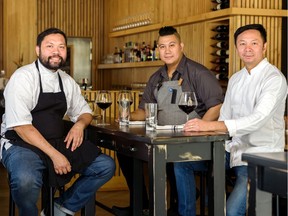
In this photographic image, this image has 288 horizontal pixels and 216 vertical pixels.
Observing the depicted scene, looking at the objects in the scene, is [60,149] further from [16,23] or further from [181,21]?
[16,23]

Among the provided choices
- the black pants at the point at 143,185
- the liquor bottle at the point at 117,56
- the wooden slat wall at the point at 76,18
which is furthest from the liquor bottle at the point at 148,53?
the black pants at the point at 143,185

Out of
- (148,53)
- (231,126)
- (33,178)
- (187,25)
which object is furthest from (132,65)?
(231,126)

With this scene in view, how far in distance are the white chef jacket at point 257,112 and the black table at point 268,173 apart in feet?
3.51

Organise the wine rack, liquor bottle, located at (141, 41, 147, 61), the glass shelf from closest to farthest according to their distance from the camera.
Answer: the wine rack
the glass shelf
liquor bottle, located at (141, 41, 147, 61)

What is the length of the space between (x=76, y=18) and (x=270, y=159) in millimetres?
8638

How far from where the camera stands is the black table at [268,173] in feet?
7.15

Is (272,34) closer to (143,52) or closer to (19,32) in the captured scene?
(143,52)

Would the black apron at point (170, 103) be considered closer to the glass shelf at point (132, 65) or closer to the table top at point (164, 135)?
the table top at point (164, 135)

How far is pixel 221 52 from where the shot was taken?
6.77m

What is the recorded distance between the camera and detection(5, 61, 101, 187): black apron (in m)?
3.81

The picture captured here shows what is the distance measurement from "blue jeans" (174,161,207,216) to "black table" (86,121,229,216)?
59 centimetres

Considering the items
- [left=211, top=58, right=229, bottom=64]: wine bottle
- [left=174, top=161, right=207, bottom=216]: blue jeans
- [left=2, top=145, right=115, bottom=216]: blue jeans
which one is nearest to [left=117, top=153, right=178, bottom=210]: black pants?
[left=174, top=161, right=207, bottom=216]: blue jeans

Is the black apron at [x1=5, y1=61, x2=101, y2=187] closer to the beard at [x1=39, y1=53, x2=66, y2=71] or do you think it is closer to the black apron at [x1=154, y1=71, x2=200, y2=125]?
the beard at [x1=39, y1=53, x2=66, y2=71]

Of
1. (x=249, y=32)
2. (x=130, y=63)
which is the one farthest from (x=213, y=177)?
(x=130, y=63)
